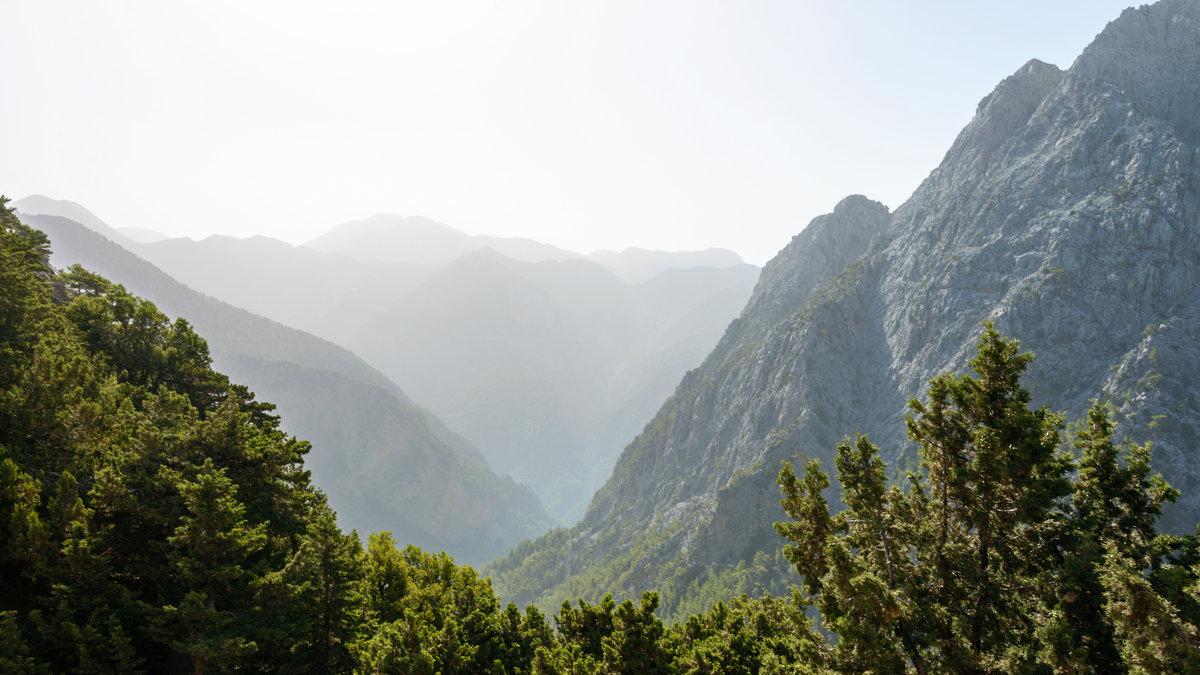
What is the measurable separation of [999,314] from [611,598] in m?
145

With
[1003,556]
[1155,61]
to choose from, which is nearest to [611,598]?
[1003,556]

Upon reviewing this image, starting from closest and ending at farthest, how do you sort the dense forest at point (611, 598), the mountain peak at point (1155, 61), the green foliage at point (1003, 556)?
the green foliage at point (1003, 556) < the dense forest at point (611, 598) < the mountain peak at point (1155, 61)

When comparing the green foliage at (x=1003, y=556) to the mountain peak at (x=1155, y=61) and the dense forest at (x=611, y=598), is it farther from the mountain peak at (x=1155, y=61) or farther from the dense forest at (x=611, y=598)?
the mountain peak at (x=1155, y=61)

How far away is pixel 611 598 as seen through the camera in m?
20.4

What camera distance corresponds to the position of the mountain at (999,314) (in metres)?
110

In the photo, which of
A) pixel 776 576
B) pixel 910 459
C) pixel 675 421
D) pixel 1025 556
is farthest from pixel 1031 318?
pixel 1025 556

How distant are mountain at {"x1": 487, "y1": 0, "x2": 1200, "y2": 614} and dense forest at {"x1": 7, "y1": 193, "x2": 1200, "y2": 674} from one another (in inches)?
4402

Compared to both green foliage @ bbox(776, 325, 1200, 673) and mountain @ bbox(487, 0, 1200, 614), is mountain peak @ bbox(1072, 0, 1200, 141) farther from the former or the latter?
green foliage @ bbox(776, 325, 1200, 673)

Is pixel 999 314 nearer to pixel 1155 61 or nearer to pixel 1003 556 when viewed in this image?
pixel 1155 61

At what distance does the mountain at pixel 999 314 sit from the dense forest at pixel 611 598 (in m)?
112

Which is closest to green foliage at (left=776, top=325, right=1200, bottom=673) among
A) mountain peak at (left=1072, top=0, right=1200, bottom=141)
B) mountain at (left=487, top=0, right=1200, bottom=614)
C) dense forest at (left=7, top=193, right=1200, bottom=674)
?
dense forest at (left=7, top=193, right=1200, bottom=674)

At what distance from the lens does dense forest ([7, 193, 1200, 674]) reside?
51.5ft

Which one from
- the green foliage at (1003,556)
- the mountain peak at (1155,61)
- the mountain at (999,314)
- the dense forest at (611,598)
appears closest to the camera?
the green foliage at (1003,556)

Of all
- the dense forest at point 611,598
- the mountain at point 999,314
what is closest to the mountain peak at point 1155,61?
the mountain at point 999,314
